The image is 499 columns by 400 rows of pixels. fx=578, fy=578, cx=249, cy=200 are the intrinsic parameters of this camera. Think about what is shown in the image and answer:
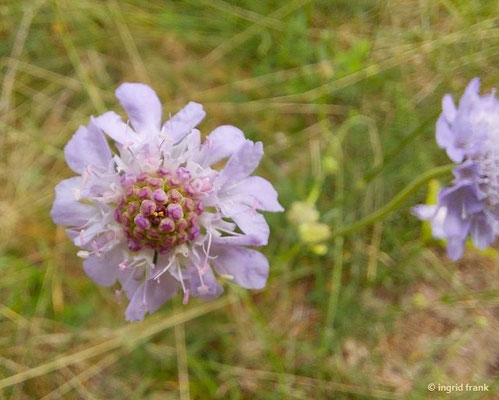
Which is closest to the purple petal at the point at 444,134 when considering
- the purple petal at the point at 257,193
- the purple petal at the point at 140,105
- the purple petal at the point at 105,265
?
the purple petal at the point at 257,193

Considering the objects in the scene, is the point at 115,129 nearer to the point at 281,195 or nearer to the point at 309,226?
the point at 309,226

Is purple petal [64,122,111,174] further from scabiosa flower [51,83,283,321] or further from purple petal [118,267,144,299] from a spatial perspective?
purple petal [118,267,144,299]

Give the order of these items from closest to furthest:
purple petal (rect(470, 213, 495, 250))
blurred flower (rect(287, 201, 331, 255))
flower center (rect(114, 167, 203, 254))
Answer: flower center (rect(114, 167, 203, 254))
purple petal (rect(470, 213, 495, 250))
blurred flower (rect(287, 201, 331, 255))

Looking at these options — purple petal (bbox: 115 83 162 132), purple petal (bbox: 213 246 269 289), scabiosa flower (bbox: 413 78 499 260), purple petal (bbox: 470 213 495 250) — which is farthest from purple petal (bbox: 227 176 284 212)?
purple petal (bbox: 470 213 495 250)

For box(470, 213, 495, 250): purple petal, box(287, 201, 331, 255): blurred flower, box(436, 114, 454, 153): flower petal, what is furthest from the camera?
box(287, 201, 331, 255): blurred flower

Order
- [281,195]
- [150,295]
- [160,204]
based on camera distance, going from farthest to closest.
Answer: [281,195]
[150,295]
[160,204]

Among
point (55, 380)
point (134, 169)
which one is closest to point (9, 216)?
point (55, 380)

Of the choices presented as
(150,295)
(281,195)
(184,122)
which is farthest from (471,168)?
(281,195)

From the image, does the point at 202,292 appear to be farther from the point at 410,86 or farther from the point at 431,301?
the point at 410,86
